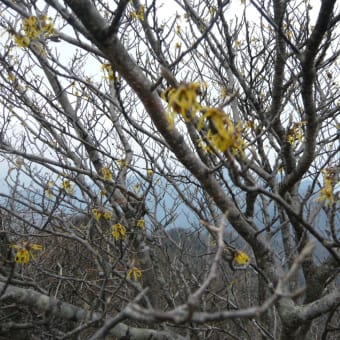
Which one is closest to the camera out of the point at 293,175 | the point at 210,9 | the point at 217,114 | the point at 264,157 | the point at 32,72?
Answer: the point at 217,114

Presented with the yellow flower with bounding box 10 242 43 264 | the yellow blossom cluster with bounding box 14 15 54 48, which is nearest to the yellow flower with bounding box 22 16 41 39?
the yellow blossom cluster with bounding box 14 15 54 48

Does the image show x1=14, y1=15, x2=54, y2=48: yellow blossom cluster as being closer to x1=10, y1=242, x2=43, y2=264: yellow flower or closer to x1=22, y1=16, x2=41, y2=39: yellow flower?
x1=22, y1=16, x2=41, y2=39: yellow flower

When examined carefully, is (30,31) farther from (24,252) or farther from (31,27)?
(24,252)

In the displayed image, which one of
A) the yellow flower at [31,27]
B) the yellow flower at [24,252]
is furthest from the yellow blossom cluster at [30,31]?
the yellow flower at [24,252]

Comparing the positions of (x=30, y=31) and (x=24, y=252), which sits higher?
(x=30, y=31)

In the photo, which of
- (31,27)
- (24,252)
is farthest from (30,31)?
(24,252)

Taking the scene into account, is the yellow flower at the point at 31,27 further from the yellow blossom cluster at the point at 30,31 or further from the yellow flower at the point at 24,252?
the yellow flower at the point at 24,252

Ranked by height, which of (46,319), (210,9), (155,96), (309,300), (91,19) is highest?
(210,9)

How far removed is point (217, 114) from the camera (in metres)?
0.99

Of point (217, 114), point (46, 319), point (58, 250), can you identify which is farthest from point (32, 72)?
point (58, 250)

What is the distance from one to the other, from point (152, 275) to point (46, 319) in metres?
2.37

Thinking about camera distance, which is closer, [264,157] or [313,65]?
[313,65]

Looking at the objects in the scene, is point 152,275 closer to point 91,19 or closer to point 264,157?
point 264,157

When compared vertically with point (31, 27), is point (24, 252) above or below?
below
